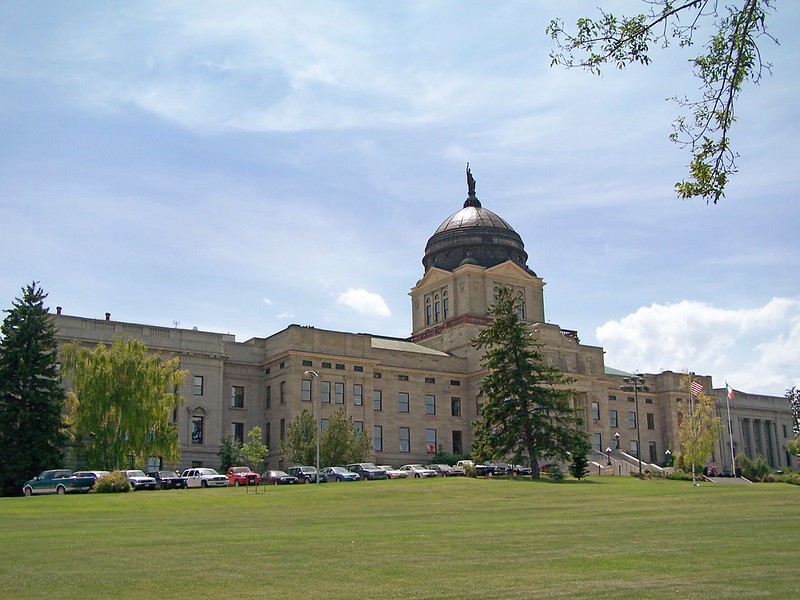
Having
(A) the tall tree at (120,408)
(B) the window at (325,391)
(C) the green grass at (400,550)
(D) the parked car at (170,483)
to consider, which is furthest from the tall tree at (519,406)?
(C) the green grass at (400,550)

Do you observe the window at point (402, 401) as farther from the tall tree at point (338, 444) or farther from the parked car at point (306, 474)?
the parked car at point (306, 474)

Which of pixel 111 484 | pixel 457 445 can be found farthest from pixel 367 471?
pixel 457 445

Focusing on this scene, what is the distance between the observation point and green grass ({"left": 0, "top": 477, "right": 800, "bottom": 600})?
1526 cm

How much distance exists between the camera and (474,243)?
10238 cm

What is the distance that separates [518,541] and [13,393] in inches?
1694

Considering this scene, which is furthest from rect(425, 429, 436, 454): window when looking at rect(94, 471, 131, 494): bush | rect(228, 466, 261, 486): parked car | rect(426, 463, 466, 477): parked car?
rect(94, 471, 131, 494): bush

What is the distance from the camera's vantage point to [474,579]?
52.9 ft

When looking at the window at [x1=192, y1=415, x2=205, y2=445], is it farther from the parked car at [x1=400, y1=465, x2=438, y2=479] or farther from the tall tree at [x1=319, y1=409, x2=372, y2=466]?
the parked car at [x1=400, y1=465, x2=438, y2=479]

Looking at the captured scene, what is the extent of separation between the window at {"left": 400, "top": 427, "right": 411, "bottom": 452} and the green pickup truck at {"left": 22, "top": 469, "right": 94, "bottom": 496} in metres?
40.4

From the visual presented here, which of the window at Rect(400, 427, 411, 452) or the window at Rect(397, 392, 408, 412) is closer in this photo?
the window at Rect(400, 427, 411, 452)

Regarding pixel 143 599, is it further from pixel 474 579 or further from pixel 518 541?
pixel 518 541

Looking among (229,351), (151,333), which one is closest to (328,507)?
(151,333)

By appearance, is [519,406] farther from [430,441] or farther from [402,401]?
[430,441]

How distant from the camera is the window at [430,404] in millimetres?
88625
